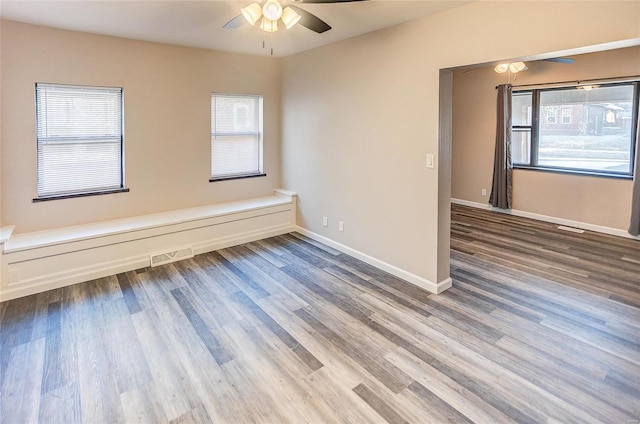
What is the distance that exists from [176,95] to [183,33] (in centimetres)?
86

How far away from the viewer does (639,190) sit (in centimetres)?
496

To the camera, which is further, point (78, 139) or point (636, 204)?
point (636, 204)

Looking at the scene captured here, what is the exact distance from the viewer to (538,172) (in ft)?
20.0

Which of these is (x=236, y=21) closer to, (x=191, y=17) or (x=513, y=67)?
(x=191, y=17)

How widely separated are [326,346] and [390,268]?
5.05 feet

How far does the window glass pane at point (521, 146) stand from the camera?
20.5 ft

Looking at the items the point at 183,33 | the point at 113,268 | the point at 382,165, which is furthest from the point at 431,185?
the point at 113,268

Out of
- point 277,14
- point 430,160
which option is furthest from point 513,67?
point 277,14

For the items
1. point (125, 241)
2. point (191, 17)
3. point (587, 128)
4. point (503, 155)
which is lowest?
point (125, 241)

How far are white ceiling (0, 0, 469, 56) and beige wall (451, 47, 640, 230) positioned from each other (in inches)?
110

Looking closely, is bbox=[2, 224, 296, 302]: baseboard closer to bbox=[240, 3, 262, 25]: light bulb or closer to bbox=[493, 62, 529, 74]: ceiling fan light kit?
bbox=[240, 3, 262, 25]: light bulb

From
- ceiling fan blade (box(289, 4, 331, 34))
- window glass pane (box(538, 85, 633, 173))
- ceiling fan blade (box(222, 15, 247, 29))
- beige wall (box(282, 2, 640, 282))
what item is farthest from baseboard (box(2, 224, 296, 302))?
window glass pane (box(538, 85, 633, 173))

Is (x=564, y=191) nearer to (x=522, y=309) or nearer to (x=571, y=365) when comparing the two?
(x=522, y=309)

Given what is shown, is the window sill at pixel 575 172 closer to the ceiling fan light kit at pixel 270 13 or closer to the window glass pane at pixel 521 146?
the window glass pane at pixel 521 146
